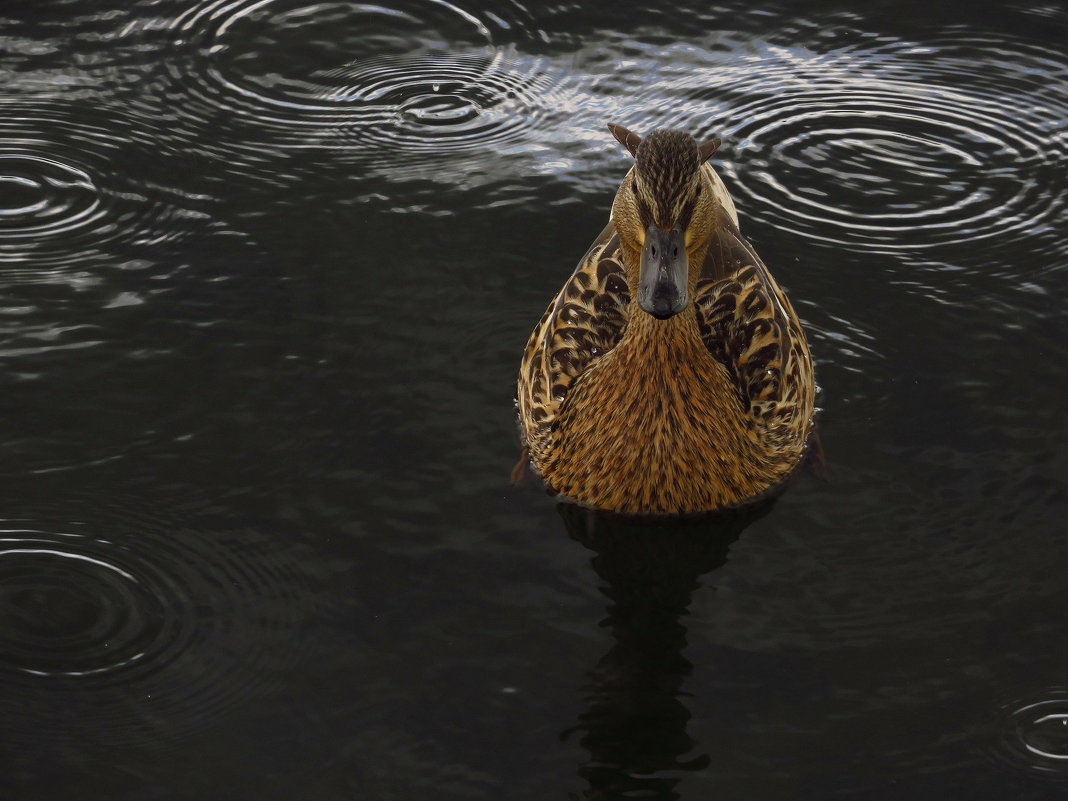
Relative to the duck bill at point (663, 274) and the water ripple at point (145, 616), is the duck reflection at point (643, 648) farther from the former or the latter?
the water ripple at point (145, 616)

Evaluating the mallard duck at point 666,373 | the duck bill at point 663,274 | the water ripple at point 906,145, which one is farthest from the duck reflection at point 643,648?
the water ripple at point 906,145

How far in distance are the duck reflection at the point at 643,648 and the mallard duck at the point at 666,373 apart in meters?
0.13

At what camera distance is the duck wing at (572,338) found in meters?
7.36

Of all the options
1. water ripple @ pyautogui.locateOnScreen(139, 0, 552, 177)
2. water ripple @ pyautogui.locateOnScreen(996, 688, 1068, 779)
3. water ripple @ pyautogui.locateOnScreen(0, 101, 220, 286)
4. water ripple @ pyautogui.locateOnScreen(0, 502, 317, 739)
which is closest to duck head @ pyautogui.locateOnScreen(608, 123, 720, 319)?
water ripple @ pyautogui.locateOnScreen(0, 502, 317, 739)

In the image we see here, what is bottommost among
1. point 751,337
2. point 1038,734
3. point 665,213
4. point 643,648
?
point 1038,734

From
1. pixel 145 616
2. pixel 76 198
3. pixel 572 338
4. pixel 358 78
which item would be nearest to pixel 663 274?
pixel 572 338

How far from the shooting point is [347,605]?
21.4 feet

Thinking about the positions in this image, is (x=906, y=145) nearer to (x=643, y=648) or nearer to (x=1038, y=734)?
(x=643, y=648)

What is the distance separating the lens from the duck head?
6.46 meters

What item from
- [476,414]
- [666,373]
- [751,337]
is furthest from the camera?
[476,414]

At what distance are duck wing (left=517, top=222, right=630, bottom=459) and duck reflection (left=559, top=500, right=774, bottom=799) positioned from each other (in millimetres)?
A: 520

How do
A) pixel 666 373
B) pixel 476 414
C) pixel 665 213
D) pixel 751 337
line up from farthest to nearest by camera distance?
1. pixel 476 414
2. pixel 751 337
3. pixel 666 373
4. pixel 665 213

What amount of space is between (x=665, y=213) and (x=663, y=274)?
29cm

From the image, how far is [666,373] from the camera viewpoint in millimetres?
7051
